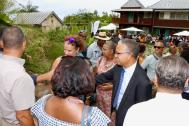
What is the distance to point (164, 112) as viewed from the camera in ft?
8.45

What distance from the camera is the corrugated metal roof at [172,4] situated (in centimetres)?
5012

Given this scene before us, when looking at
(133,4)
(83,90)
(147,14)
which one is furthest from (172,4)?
(83,90)

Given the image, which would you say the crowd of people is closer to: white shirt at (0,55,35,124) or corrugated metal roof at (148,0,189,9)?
white shirt at (0,55,35,124)

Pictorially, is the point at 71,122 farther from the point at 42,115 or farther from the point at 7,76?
the point at 7,76

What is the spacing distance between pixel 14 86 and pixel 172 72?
139 centimetres

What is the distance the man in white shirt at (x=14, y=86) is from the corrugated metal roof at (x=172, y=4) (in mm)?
47225

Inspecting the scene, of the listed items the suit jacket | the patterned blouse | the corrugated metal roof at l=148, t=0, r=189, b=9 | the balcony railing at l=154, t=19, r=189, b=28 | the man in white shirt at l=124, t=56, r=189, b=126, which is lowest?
the balcony railing at l=154, t=19, r=189, b=28

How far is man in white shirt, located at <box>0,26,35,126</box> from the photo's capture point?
10.9 feet

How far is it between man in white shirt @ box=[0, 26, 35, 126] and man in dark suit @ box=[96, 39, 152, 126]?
4.60 feet

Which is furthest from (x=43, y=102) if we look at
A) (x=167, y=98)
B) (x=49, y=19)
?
(x=49, y=19)

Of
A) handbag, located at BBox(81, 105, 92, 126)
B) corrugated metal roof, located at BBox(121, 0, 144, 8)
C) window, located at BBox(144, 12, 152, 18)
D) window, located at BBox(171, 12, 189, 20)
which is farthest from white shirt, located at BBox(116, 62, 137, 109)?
corrugated metal roof, located at BBox(121, 0, 144, 8)

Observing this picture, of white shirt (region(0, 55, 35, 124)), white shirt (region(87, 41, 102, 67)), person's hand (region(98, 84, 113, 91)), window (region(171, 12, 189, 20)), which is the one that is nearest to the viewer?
white shirt (region(0, 55, 35, 124))

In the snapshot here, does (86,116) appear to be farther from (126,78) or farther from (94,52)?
(94,52)

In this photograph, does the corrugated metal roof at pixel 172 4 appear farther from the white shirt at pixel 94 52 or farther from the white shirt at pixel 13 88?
the white shirt at pixel 13 88
